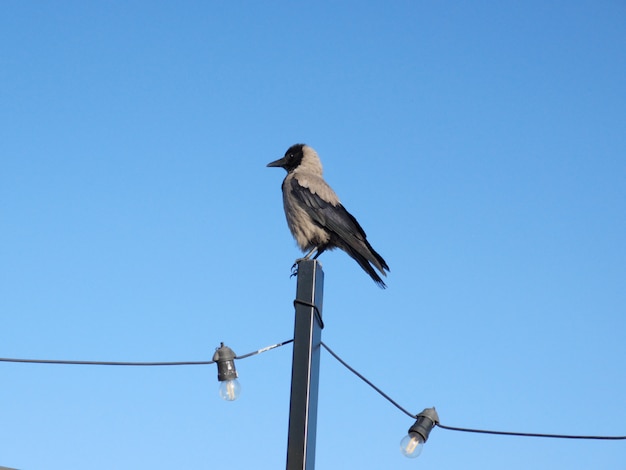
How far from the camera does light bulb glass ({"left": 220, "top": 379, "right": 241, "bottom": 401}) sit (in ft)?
13.6

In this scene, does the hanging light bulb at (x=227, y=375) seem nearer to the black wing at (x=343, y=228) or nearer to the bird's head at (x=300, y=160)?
the black wing at (x=343, y=228)

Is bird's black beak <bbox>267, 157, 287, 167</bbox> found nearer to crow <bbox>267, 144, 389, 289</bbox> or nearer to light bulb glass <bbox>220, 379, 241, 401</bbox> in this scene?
crow <bbox>267, 144, 389, 289</bbox>

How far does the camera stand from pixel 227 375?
418 centimetres

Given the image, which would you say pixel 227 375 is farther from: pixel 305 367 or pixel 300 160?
pixel 300 160

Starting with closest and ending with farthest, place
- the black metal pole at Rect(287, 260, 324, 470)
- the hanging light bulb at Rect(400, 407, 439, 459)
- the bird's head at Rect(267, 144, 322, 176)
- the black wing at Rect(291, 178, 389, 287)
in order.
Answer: the black metal pole at Rect(287, 260, 324, 470)
the hanging light bulb at Rect(400, 407, 439, 459)
the black wing at Rect(291, 178, 389, 287)
the bird's head at Rect(267, 144, 322, 176)

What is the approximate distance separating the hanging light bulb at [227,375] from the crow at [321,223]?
316 centimetres

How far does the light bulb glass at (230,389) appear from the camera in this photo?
415 centimetres

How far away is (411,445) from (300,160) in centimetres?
531

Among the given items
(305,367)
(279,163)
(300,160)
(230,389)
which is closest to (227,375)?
(230,389)

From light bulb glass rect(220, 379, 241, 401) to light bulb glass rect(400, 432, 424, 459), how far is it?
89 cm

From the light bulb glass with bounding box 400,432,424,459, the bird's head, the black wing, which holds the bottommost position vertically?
the light bulb glass with bounding box 400,432,424,459

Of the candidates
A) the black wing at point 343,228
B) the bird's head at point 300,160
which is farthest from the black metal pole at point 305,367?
the bird's head at point 300,160

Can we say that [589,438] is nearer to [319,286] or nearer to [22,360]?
[319,286]

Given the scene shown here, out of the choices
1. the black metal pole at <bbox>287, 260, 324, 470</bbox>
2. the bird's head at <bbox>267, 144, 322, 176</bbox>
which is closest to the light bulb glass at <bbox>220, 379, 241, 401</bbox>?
the black metal pole at <bbox>287, 260, 324, 470</bbox>
